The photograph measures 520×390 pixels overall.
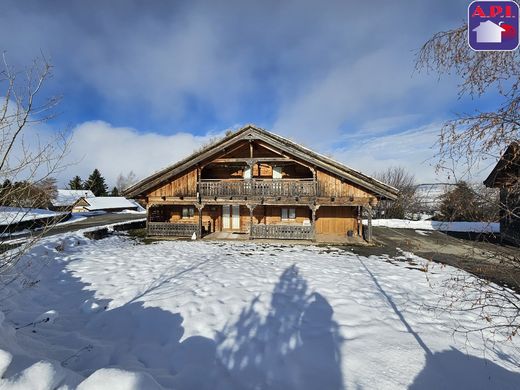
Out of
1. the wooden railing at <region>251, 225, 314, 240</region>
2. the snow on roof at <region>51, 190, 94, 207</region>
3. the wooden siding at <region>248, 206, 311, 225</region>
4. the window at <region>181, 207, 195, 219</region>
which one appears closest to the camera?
the snow on roof at <region>51, 190, 94, 207</region>

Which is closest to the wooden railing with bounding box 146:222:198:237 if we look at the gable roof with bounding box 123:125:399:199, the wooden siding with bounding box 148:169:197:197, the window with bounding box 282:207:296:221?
the wooden siding with bounding box 148:169:197:197

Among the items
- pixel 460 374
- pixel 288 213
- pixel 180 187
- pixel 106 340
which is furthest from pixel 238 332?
pixel 288 213

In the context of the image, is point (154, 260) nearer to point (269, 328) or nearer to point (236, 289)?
point (236, 289)

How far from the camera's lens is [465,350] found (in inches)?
181

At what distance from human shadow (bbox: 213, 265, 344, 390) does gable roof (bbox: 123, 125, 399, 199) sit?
1013 centimetres

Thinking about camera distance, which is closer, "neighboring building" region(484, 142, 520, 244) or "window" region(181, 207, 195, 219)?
"neighboring building" region(484, 142, 520, 244)

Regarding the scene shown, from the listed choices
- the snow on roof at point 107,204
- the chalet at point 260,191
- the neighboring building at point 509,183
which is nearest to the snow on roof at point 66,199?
the neighboring building at point 509,183

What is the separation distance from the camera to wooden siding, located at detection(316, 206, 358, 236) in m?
17.6

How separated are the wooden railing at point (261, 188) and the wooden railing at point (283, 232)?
1.97 metres

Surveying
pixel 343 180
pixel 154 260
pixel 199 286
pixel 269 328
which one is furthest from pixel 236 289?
pixel 343 180

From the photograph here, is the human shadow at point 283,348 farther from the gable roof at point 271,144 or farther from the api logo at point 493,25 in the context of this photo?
the gable roof at point 271,144

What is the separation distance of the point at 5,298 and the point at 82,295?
58.6 inches

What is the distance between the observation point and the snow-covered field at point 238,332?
3795 mm

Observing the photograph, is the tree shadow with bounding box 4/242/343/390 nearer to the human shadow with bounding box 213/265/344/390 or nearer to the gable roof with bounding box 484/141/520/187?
the human shadow with bounding box 213/265/344/390
